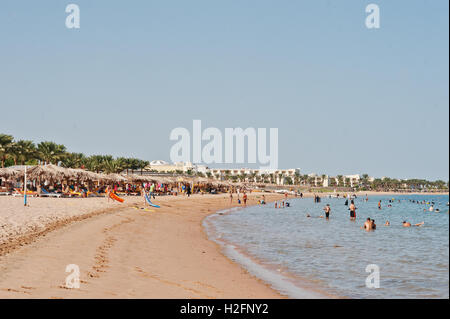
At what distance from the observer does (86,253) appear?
38.9 feet

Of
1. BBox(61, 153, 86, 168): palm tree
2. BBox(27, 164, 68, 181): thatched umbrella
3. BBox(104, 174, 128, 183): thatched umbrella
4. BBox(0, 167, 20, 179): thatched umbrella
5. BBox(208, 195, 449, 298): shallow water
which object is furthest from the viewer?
BBox(61, 153, 86, 168): palm tree

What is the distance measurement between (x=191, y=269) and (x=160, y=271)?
1036 millimetres

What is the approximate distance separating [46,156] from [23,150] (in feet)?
12.1

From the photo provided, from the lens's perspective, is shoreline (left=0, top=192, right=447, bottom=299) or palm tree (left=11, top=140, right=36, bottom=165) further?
palm tree (left=11, top=140, right=36, bottom=165)

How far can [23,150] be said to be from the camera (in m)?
57.4

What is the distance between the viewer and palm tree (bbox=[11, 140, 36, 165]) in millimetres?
55000

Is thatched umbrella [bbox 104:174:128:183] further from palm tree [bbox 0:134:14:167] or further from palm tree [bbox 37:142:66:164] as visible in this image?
palm tree [bbox 37:142:66:164]

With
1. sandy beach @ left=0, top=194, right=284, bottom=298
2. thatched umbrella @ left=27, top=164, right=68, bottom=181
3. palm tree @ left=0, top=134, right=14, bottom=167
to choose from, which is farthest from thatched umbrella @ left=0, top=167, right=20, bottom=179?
sandy beach @ left=0, top=194, right=284, bottom=298

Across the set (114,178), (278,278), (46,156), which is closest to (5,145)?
(46,156)

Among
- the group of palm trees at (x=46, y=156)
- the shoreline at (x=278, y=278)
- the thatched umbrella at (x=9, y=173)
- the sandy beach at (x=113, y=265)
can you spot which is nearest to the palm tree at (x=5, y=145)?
the group of palm trees at (x=46, y=156)

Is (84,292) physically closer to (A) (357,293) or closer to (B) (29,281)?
(B) (29,281)

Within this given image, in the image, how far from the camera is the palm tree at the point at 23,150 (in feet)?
180

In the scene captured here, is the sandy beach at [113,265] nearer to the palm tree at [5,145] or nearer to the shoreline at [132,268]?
the shoreline at [132,268]
